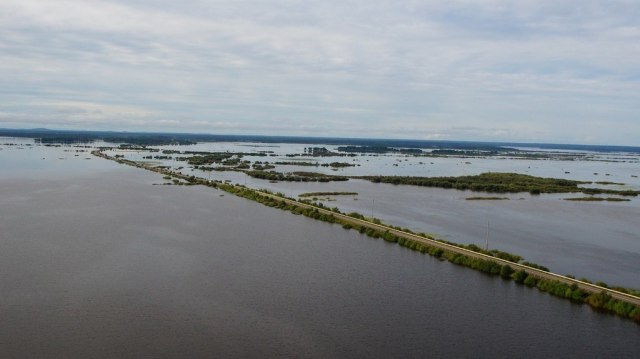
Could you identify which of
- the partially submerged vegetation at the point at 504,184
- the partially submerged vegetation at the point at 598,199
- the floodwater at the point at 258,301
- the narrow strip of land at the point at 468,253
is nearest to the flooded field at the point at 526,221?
the partially submerged vegetation at the point at 598,199

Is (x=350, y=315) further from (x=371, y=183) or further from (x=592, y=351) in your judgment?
(x=371, y=183)

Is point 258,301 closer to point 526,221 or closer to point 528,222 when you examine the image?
point 528,222

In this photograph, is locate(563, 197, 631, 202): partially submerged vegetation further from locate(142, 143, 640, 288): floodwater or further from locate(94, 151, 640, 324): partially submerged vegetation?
locate(94, 151, 640, 324): partially submerged vegetation

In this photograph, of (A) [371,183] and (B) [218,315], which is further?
(A) [371,183]

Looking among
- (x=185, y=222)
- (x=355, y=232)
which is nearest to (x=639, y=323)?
(x=355, y=232)

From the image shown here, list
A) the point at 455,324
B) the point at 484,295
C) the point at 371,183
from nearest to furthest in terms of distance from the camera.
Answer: the point at 455,324 < the point at 484,295 < the point at 371,183

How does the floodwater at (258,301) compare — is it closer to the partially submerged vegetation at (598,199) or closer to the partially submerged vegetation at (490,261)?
the partially submerged vegetation at (490,261)

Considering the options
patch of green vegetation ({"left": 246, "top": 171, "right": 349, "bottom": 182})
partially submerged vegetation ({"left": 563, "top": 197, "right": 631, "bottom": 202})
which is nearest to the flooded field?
partially submerged vegetation ({"left": 563, "top": 197, "right": 631, "bottom": 202})
